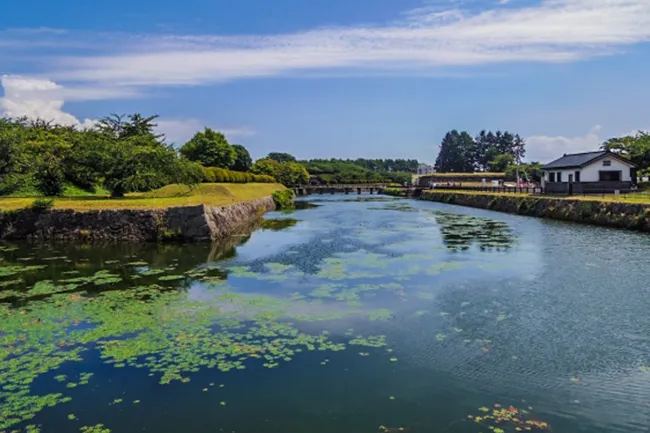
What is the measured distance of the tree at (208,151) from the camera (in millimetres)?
64750

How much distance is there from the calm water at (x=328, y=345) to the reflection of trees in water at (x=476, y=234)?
3031 mm

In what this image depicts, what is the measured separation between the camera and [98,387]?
21.4 ft

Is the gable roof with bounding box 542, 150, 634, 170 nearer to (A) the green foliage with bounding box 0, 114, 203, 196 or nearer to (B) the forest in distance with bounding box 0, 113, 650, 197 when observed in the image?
(B) the forest in distance with bounding box 0, 113, 650, 197

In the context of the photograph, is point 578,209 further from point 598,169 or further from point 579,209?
point 598,169

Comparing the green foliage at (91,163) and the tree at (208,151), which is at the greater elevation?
the tree at (208,151)

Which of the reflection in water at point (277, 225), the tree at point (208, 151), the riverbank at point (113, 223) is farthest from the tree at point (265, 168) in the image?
the riverbank at point (113, 223)

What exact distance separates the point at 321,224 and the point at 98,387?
22.0m

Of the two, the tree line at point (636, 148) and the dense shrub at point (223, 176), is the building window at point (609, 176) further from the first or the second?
the dense shrub at point (223, 176)

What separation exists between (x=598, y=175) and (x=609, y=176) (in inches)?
30.9

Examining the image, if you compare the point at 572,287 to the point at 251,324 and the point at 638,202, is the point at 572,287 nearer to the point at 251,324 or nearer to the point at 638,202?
the point at 251,324

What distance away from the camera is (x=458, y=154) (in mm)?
115312

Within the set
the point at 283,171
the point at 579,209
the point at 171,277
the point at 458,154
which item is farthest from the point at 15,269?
the point at 458,154

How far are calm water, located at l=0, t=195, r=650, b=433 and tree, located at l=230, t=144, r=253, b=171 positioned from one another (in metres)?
67.8

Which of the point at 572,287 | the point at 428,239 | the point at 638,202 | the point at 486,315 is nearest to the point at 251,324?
the point at 486,315
